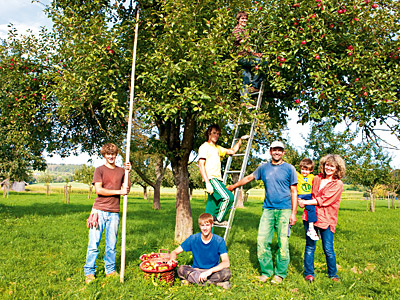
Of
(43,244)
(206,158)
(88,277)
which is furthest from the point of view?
(43,244)

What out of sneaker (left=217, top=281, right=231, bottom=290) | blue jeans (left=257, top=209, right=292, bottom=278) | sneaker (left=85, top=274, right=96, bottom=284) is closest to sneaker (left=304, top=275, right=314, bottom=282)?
blue jeans (left=257, top=209, right=292, bottom=278)

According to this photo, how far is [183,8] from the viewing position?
5871 mm

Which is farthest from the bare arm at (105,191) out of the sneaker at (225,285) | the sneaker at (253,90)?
the sneaker at (253,90)

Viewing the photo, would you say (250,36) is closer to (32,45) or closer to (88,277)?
(88,277)

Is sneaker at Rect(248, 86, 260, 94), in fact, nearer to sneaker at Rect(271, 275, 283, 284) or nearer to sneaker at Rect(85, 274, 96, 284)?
sneaker at Rect(271, 275, 283, 284)

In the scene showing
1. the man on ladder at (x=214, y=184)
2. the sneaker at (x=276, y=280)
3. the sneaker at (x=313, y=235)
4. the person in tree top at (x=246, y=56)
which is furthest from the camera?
the person in tree top at (x=246, y=56)

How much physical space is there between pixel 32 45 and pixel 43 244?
5733 millimetres

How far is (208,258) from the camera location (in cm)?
486

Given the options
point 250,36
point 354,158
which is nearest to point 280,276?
point 250,36

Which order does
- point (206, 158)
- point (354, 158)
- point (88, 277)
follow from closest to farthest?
point (88, 277)
point (206, 158)
point (354, 158)

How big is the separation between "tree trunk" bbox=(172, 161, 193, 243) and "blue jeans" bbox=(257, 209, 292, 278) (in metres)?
3.51

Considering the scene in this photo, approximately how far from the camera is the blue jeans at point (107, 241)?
4.95m

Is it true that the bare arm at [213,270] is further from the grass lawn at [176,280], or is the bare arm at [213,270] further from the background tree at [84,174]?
the background tree at [84,174]

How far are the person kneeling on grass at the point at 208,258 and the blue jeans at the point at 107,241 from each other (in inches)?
41.5
